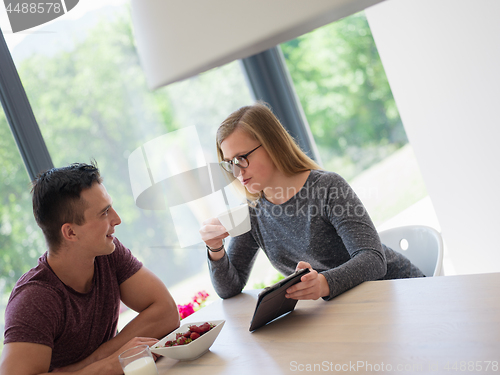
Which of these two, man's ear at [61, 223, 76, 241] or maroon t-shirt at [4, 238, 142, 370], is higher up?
man's ear at [61, 223, 76, 241]

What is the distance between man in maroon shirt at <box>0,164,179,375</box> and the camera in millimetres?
1230

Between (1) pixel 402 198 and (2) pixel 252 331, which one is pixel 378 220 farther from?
(2) pixel 252 331

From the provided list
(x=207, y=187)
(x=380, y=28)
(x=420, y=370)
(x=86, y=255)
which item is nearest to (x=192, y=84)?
(x=380, y=28)

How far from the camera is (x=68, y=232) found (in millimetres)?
1378

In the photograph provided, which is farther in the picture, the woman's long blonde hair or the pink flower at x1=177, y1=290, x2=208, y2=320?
the pink flower at x1=177, y1=290, x2=208, y2=320

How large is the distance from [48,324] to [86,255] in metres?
0.25

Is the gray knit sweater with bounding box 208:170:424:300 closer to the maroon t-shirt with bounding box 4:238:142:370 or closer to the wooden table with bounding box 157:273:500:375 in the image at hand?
the wooden table with bounding box 157:273:500:375

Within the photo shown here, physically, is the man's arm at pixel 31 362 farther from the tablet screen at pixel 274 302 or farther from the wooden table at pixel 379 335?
the tablet screen at pixel 274 302

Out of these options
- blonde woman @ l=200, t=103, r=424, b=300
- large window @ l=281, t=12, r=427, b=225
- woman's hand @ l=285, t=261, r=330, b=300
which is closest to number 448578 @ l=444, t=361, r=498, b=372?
woman's hand @ l=285, t=261, r=330, b=300

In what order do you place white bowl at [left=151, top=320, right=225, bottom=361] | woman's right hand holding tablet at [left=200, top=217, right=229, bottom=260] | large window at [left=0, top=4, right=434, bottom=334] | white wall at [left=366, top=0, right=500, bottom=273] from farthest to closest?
large window at [left=0, top=4, right=434, bottom=334]
white wall at [left=366, top=0, right=500, bottom=273]
woman's right hand holding tablet at [left=200, top=217, right=229, bottom=260]
white bowl at [left=151, top=320, right=225, bottom=361]

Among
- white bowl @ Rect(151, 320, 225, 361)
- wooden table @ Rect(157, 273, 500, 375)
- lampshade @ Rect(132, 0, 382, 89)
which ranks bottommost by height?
wooden table @ Rect(157, 273, 500, 375)

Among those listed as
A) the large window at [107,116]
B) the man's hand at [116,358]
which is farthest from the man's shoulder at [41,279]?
the large window at [107,116]

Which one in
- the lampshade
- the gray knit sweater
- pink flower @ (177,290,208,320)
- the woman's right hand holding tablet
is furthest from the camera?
pink flower @ (177,290,208,320)

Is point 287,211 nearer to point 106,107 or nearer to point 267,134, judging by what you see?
point 267,134
